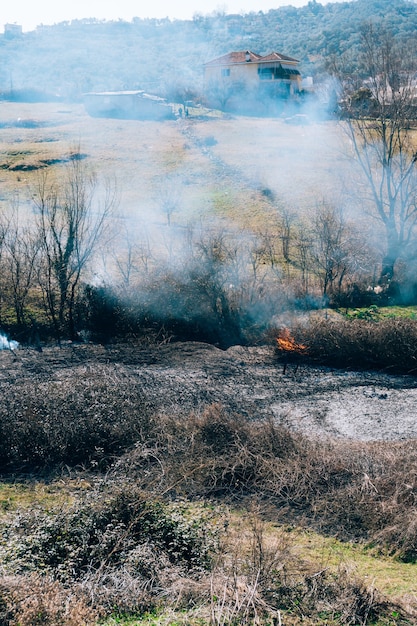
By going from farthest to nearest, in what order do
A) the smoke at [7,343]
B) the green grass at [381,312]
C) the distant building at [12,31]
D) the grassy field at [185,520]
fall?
the distant building at [12,31], the green grass at [381,312], the smoke at [7,343], the grassy field at [185,520]

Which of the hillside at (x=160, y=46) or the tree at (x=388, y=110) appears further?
the hillside at (x=160, y=46)

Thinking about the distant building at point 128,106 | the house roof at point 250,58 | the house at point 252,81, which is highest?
the house roof at point 250,58

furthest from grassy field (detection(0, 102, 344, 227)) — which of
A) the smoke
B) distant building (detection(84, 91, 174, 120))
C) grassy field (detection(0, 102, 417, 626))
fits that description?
grassy field (detection(0, 102, 417, 626))

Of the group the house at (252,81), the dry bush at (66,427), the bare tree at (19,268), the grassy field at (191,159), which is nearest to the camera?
the dry bush at (66,427)

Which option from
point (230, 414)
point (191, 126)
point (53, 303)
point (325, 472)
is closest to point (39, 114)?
point (191, 126)

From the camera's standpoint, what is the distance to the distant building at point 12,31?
50.6 meters

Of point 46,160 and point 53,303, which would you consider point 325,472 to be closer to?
point 53,303

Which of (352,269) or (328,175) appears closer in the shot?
(352,269)

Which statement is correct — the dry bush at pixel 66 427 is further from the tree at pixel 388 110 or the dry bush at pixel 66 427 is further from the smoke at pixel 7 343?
the tree at pixel 388 110

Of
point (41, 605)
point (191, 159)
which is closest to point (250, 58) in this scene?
point (191, 159)

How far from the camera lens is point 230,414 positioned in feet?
34.2

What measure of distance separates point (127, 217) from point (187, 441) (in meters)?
11.8

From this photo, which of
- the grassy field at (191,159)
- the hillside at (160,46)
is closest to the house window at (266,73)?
the hillside at (160,46)

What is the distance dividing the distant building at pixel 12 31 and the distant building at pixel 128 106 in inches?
804
